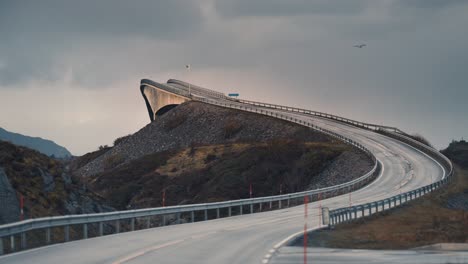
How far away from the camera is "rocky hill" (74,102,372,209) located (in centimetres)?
8694

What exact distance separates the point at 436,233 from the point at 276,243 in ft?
27.5

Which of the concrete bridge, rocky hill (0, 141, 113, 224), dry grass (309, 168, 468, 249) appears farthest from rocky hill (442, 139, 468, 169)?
rocky hill (0, 141, 113, 224)

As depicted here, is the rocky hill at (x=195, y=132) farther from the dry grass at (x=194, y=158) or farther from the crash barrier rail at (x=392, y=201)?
the crash barrier rail at (x=392, y=201)

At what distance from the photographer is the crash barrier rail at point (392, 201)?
37.7 metres

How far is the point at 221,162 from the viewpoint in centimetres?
9862

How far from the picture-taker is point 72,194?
41531mm

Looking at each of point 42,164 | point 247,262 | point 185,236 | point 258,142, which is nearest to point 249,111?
point 258,142

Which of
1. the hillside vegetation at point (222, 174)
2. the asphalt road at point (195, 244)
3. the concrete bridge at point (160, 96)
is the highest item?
the concrete bridge at point (160, 96)

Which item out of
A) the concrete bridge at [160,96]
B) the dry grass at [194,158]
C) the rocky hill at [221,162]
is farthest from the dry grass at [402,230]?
the concrete bridge at [160,96]

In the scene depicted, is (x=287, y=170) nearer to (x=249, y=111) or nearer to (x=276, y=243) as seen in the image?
(x=249, y=111)

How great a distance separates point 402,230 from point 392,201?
14305 mm

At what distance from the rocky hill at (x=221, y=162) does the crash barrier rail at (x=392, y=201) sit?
9750 mm

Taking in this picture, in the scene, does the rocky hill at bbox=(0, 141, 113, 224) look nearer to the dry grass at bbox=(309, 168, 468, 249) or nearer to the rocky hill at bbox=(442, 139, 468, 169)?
the dry grass at bbox=(309, 168, 468, 249)

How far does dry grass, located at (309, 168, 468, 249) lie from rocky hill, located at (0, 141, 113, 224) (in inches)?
446
